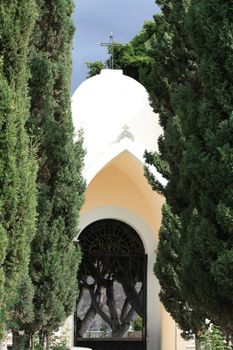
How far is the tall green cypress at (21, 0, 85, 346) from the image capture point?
988cm

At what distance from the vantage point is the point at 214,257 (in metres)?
6.38

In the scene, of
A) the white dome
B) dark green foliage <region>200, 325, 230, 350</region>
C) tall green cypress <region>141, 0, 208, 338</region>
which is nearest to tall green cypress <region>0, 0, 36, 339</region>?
dark green foliage <region>200, 325, 230, 350</region>

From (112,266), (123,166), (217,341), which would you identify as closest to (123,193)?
(123,166)

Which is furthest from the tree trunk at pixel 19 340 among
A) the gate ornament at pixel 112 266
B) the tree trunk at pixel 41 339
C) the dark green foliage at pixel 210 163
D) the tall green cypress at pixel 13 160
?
the gate ornament at pixel 112 266

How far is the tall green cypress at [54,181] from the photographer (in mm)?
9883

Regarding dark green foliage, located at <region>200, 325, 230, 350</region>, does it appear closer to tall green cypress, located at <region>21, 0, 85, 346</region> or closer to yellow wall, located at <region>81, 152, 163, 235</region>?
tall green cypress, located at <region>21, 0, 85, 346</region>

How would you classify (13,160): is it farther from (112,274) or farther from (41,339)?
(112,274)

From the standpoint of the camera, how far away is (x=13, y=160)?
6.61 metres

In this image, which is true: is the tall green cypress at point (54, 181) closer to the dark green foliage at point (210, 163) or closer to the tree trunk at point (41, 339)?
the tree trunk at point (41, 339)

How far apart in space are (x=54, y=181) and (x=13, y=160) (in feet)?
11.5

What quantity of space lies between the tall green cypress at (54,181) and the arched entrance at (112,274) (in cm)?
371

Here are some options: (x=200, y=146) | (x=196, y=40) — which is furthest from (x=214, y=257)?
(x=196, y=40)

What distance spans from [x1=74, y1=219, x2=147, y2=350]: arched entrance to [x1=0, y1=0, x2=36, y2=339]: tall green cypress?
7112 mm

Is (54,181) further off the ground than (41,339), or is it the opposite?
(54,181)
